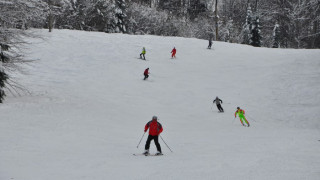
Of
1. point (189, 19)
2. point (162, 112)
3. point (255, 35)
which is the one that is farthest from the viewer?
point (189, 19)

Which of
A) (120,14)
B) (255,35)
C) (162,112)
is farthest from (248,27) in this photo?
(162,112)

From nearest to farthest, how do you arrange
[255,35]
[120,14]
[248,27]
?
[120,14] < [255,35] < [248,27]

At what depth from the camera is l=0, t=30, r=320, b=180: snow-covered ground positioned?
863 centimetres

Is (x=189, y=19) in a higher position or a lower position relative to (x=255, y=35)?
higher

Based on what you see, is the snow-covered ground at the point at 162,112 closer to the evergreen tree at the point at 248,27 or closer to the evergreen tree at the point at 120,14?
the evergreen tree at the point at 120,14

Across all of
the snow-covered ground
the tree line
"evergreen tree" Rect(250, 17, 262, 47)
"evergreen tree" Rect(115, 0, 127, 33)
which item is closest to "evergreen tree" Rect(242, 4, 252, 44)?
the tree line

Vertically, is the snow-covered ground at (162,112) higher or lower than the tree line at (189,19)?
lower

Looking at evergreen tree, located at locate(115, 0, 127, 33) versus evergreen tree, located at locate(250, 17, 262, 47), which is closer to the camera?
evergreen tree, located at locate(115, 0, 127, 33)

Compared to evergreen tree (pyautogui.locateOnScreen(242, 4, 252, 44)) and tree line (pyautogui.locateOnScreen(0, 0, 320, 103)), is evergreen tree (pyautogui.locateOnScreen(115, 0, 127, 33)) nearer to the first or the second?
tree line (pyautogui.locateOnScreen(0, 0, 320, 103))

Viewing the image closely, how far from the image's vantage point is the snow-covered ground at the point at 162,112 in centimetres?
863

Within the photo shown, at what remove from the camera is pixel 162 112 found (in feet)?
66.1

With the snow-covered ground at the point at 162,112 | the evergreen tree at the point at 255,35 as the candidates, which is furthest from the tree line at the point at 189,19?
the snow-covered ground at the point at 162,112

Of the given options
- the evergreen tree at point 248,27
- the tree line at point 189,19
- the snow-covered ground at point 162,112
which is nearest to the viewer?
the snow-covered ground at point 162,112

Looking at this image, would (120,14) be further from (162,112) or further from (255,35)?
(162,112)
